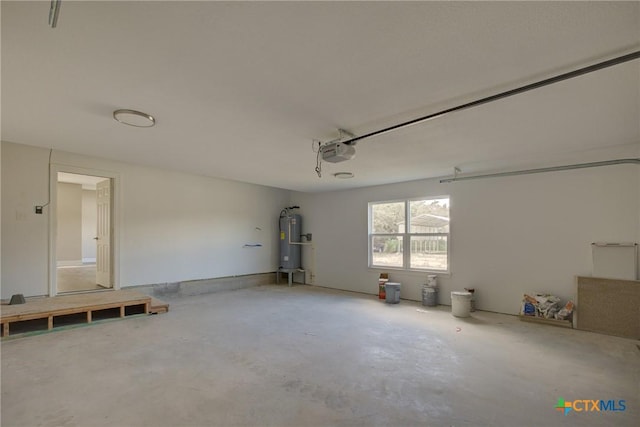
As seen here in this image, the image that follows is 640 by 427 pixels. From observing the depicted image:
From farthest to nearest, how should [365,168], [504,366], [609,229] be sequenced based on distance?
[365,168], [609,229], [504,366]

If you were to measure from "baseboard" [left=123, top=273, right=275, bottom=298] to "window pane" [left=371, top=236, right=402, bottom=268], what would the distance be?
2.92m

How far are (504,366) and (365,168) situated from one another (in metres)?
3.26

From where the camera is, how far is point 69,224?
29.5 feet

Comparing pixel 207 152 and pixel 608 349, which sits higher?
pixel 207 152

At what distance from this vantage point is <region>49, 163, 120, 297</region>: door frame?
463 centimetres

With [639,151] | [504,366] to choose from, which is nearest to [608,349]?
[504,366]

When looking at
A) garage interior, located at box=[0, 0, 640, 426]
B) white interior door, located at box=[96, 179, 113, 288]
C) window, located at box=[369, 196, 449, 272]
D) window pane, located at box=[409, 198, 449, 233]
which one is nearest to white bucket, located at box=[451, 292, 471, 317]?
garage interior, located at box=[0, 0, 640, 426]

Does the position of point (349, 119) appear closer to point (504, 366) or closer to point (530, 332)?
point (504, 366)

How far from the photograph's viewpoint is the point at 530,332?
4.02 meters

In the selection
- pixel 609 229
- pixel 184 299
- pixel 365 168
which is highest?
pixel 365 168

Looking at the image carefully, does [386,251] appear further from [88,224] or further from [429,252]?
[88,224]

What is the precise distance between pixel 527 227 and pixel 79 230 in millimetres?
11499

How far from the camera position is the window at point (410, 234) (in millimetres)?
5793

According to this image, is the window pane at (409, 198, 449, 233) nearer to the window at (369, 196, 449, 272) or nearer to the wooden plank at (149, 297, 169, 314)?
the window at (369, 196, 449, 272)
